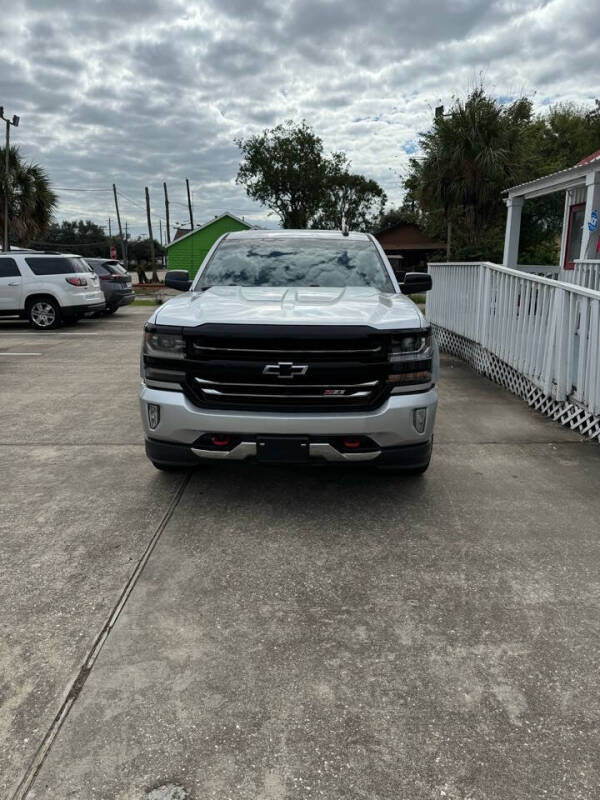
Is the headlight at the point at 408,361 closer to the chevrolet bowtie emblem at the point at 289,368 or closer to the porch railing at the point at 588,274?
the chevrolet bowtie emblem at the point at 289,368

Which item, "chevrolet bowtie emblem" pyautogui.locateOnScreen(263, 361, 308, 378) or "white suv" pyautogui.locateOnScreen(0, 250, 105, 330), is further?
"white suv" pyautogui.locateOnScreen(0, 250, 105, 330)

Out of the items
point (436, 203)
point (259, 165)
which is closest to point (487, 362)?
point (436, 203)

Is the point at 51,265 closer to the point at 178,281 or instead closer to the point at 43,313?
the point at 43,313

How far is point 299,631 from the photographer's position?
2.63 metres

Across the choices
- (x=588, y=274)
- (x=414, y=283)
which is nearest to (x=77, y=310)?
(x=414, y=283)

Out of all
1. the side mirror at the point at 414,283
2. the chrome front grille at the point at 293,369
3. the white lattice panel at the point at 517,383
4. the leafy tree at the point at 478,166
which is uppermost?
the leafy tree at the point at 478,166

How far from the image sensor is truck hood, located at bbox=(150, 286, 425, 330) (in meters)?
3.61

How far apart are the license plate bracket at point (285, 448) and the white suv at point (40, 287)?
38.6 ft

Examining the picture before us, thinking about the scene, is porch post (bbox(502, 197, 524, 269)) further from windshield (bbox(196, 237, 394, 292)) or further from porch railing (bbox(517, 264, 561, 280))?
windshield (bbox(196, 237, 394, 292))

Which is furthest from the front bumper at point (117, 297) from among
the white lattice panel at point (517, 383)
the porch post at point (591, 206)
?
the porch post at point (591, 206)

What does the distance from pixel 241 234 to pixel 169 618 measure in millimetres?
3905

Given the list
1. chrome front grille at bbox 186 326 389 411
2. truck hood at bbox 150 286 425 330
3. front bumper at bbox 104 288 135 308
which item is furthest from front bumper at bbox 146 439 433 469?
front bumper at bbox 104 288 135 308

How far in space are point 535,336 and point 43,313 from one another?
11217 mm

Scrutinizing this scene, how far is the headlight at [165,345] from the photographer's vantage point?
365cm
